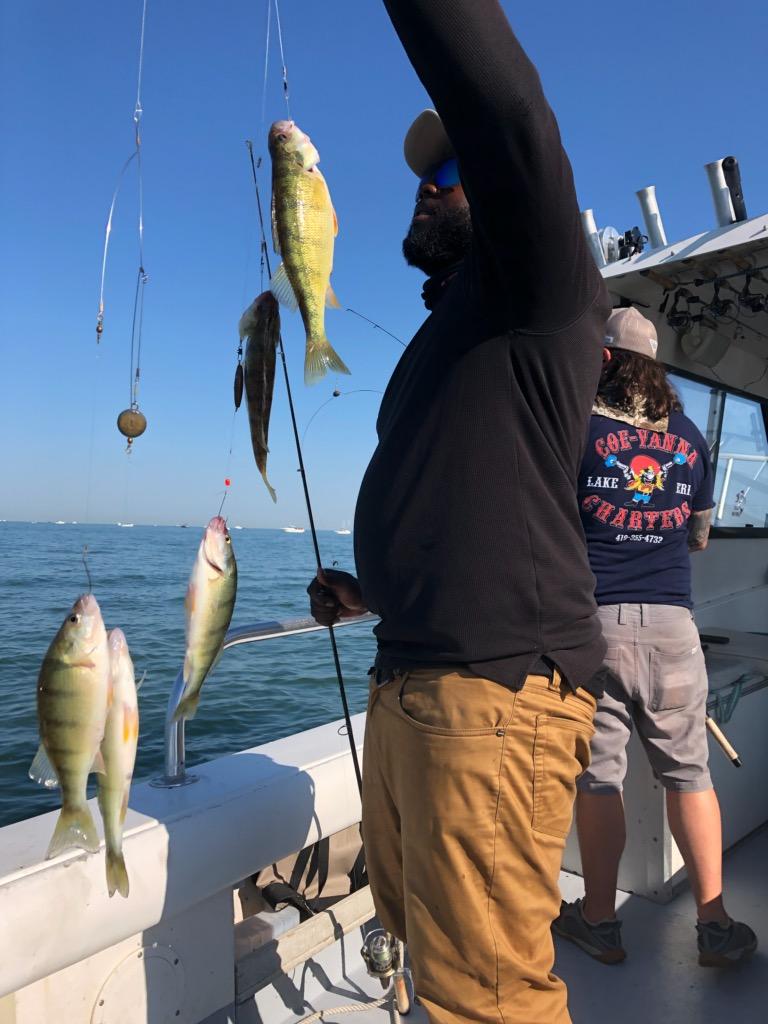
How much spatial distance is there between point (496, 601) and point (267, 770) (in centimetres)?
148

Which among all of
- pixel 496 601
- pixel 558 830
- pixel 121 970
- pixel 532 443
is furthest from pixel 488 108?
pixel 121 970

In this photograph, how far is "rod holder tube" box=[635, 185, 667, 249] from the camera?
4.21 metres

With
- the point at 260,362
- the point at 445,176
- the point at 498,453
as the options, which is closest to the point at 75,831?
the point at 260,362

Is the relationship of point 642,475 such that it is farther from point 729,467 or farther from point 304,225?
point 729,467

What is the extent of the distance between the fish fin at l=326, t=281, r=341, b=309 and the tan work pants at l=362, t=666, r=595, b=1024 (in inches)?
27.8

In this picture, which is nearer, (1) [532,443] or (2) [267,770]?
(1) [532,443]

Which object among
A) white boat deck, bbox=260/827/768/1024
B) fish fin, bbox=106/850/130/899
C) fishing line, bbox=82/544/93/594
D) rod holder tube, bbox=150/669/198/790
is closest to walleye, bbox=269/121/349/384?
fishing line, bbox=82/544/93/594

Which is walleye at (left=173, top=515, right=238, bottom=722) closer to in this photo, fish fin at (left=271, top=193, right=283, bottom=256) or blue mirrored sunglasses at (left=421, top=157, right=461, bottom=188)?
fish fin at (left=271, top=193, right=283, bottom=256)

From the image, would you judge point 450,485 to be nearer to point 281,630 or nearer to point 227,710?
point 281,630

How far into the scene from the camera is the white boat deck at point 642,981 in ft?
7.66

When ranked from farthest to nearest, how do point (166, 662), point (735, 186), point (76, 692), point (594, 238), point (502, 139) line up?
point (166, 662) < point (594, 238) < point (735, 186) < point (76, 692) < point (502, 139)

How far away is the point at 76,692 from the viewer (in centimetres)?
121

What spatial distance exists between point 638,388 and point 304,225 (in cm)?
157

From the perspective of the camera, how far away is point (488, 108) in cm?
110
